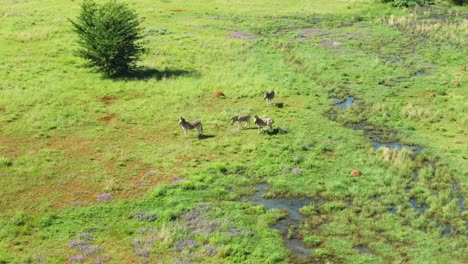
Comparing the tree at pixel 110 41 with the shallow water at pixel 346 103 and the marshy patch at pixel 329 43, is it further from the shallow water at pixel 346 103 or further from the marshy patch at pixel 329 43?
the marshy patch at pixel 329 43

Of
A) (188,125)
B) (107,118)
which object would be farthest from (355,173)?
(107,118)

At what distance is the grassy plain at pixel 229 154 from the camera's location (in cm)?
2134

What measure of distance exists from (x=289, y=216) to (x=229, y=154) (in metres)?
8.55

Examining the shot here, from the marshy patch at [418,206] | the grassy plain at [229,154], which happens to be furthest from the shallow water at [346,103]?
the marshy patch at [418,206]

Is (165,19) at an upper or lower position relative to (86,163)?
upper

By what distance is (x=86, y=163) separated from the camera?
29.4m

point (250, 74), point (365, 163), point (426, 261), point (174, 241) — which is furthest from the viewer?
point (250, 74)

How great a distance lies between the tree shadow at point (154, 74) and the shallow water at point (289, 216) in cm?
2471

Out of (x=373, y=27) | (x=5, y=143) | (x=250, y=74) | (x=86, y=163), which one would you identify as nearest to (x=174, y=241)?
(x=86, y=163)

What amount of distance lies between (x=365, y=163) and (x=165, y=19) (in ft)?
199

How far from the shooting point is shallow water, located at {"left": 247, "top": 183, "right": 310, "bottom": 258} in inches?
830

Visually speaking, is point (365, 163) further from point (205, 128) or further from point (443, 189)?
point (205, 128)

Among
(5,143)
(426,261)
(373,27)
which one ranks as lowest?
(426,261)

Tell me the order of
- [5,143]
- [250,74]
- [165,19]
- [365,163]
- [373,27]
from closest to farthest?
[365,163], [5,143], [250,74], [373,27], [165,19]
